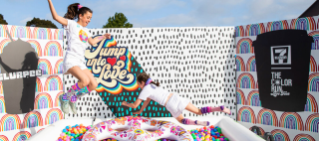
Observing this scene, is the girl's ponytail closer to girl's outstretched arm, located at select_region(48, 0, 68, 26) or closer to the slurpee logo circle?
girl's outstretched arm, located at select_region(48, 0, 68, 26)

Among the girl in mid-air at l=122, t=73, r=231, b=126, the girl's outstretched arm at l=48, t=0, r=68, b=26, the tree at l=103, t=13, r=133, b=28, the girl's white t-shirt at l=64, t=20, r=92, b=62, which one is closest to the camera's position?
the girl's outstretched arm at l=48, t=0, r=68, b=26

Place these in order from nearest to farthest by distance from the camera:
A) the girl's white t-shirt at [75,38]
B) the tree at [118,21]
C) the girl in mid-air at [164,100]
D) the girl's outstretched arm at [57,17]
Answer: the girl's outstretched arm at [57,17] → the girl's white t-shirt at [75,38] → the girl in mid-air at [164,100] → the tree at [118,21]

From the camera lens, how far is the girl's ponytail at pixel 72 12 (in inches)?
129

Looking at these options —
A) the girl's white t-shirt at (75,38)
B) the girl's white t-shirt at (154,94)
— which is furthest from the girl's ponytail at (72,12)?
the girl's white t-shirt at (154,94)

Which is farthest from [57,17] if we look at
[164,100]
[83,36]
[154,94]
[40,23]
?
[40,23]

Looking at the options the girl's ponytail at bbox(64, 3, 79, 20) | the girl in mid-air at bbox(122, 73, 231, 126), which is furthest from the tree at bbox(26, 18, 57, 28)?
the girl in mid-air at bbox(122, 73, 231, 126)

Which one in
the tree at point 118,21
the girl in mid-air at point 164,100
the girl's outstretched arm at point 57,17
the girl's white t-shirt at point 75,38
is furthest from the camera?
the tree at point 118,21

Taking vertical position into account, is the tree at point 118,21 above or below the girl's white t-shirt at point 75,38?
above

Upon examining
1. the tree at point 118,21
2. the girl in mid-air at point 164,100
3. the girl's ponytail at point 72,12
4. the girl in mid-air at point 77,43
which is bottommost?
the girl in mid-air at point 164,100

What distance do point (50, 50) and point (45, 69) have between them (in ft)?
1.32

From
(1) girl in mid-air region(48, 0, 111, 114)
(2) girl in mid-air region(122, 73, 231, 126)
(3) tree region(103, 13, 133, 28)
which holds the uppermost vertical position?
(3) tree region(103, 13, 133, 28)

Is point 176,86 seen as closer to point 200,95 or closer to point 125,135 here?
point 200,95

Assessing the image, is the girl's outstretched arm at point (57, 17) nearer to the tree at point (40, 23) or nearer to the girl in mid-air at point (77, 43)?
the girl in mid-air at point (77, 43)

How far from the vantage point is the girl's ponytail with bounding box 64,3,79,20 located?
3282 millimetres
